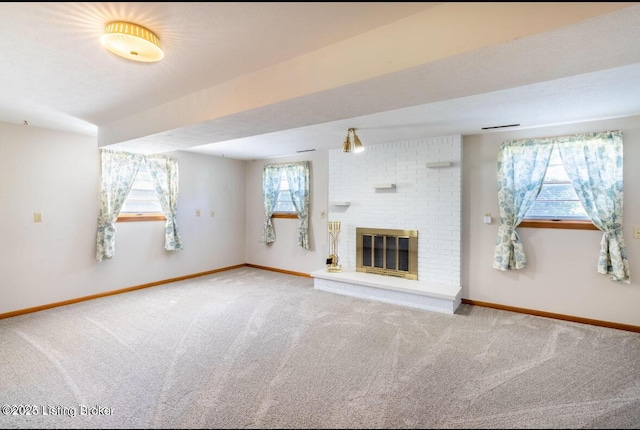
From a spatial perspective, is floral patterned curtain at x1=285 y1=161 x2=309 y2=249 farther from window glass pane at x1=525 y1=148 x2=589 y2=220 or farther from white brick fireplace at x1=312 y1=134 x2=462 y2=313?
window glass pane at x1=525 y1=148 x2=589 y2=220

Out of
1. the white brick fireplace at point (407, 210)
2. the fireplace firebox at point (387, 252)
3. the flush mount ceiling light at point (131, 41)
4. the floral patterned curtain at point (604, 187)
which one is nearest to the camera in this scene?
the flush mount ceiling light at point (131, 41)

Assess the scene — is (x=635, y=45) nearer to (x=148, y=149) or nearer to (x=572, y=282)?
(x=572, y=282)

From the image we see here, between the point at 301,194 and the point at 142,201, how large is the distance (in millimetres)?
2545

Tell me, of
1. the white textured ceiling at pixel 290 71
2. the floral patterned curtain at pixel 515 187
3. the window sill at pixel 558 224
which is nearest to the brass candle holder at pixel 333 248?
the white textured ceiling at pixel 290 71

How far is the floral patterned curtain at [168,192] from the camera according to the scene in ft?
16.0

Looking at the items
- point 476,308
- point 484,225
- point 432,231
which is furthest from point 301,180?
point 476,308

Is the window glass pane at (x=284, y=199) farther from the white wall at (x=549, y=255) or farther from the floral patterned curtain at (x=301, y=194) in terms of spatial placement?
the white wall at (x=549, y=255)

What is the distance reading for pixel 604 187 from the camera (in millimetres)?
A: 3297

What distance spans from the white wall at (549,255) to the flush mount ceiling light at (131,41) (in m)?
3.72

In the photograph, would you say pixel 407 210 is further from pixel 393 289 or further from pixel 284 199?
pixel 284 199

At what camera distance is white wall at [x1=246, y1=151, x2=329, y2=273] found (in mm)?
5406

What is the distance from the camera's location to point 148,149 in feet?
12.8

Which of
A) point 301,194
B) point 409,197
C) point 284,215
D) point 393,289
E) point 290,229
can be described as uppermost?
point 301,194

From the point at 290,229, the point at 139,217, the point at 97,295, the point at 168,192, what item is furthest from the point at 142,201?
the point at 290,229
